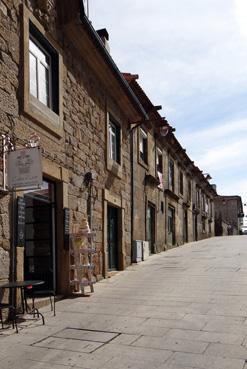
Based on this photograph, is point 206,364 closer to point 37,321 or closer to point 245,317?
point 245,317

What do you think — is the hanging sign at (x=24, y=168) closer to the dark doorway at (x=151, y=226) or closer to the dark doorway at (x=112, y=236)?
the dark doorway at (x=112, y=236)

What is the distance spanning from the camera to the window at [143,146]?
58.6 feet

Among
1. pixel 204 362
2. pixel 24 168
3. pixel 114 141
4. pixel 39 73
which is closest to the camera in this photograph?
pixel 204 362

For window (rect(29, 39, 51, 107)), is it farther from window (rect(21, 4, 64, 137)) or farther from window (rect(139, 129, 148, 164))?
window (rect(139, 129, 148, 164))

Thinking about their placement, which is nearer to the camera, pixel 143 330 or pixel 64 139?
pixel 143 330

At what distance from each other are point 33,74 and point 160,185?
12.0 m

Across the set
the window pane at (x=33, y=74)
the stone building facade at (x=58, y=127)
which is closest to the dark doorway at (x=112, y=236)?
the stone building facade at (x=58, y=127)

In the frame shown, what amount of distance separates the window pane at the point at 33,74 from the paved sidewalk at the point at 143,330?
389cm

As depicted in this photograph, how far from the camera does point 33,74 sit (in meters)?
9.05

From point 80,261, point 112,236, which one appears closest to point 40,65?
point 80,261

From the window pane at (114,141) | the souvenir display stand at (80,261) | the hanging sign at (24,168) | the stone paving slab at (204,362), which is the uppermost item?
the window pane at (114,141)

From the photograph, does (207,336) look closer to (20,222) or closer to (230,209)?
(20,222)

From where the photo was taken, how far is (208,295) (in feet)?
29.8

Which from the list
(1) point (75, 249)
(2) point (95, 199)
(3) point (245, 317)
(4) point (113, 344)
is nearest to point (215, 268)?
(2) point (95, 199)
